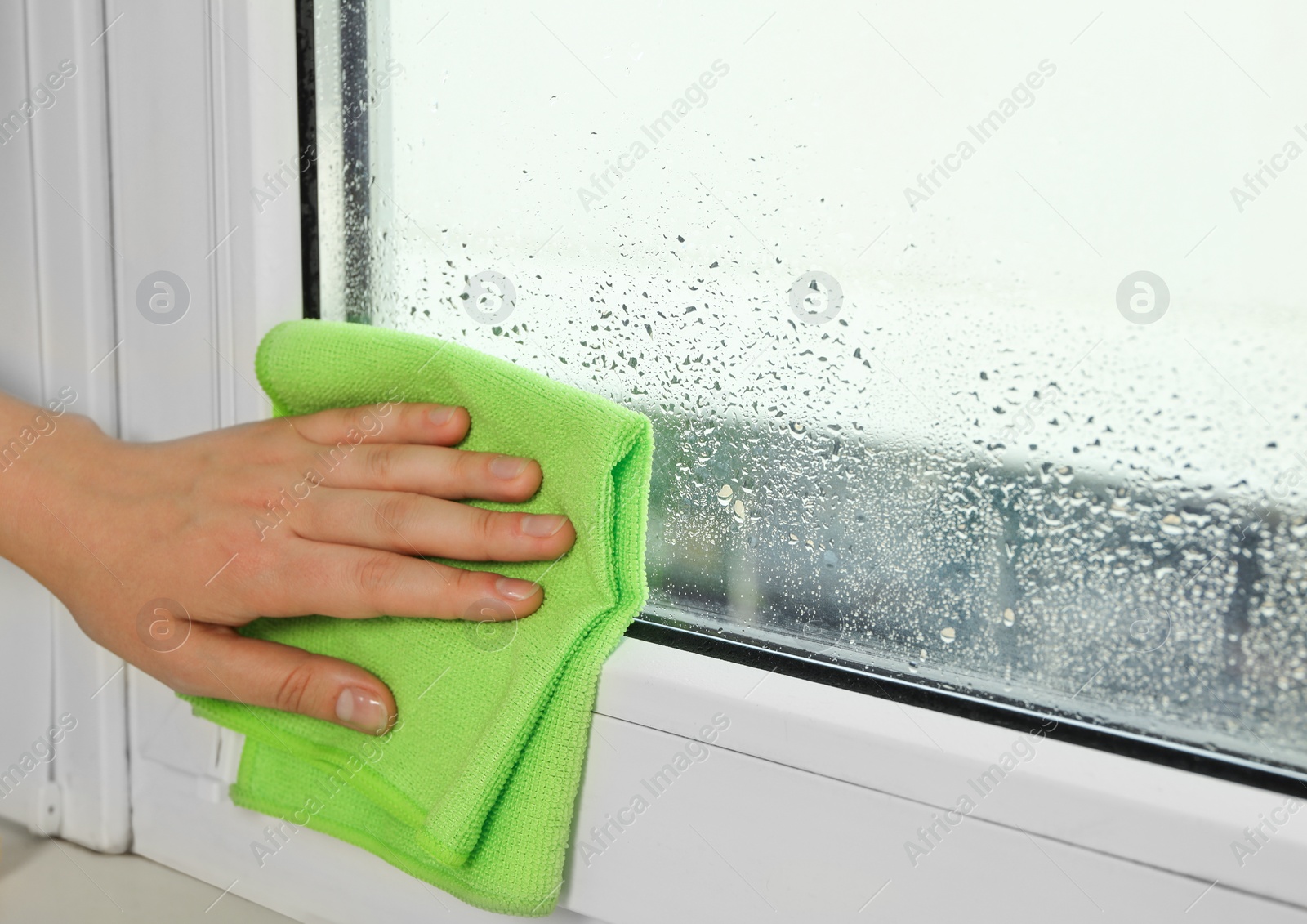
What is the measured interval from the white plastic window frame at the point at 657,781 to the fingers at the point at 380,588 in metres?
0.08

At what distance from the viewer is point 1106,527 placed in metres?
0.45

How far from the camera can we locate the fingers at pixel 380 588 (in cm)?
50

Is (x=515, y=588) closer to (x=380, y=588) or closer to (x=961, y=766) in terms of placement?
(x=380, y=588)

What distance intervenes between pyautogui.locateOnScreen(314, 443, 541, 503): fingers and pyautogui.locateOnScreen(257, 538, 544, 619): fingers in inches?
1.6

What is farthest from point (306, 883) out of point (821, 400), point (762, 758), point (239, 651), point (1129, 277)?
point (1129, 277)

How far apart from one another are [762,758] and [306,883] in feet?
1.20

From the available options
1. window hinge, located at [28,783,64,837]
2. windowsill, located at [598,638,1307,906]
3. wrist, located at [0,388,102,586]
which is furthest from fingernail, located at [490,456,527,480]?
window hinge, located at [28,783,64,837]

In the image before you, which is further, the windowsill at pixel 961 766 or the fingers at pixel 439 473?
the fingers at pixel 439 473

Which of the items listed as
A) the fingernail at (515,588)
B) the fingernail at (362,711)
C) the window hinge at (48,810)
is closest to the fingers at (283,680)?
the fingernail at (362,711)

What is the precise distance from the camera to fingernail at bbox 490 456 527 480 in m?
0.50

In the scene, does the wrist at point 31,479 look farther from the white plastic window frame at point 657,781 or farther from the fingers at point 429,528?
the fingers at point 429,528

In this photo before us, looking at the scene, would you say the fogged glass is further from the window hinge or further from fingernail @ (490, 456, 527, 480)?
the window hinge

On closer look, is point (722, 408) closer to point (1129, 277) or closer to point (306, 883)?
point (1129, 277)

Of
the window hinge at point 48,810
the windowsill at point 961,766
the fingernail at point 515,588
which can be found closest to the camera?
the windowsill at point 961,766
